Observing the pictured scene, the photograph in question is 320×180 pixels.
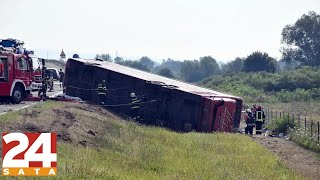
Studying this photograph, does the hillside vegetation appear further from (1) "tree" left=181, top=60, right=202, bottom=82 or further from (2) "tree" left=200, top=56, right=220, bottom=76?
(2) "tree" left=200, top=56, right=220, bottom=76

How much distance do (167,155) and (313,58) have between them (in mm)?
87728

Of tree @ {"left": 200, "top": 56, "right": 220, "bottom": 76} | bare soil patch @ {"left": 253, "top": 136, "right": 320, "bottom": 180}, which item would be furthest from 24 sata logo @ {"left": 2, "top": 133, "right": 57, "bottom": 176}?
tree @ {"left": 200, "top": 56, "right": 220, "bottom": 76}

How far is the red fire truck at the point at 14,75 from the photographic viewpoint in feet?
66.8

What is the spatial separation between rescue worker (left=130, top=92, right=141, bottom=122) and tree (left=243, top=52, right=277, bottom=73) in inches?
2606

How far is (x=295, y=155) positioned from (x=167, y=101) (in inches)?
248

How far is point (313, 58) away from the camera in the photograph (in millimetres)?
96438

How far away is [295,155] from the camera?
57.4ft

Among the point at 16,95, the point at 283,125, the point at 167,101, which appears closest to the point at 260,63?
the point at 283,125

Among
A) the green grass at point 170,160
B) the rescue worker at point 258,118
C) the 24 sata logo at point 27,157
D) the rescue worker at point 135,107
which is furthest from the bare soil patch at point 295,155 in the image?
the 24 sata logo at point 27,157

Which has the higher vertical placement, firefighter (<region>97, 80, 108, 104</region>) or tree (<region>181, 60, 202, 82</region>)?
firefighter (<region>97, 80, 108, 104</region>)

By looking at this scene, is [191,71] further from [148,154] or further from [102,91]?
[148,154]

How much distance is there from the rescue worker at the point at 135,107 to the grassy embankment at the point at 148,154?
11.0 feet

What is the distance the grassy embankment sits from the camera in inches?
429

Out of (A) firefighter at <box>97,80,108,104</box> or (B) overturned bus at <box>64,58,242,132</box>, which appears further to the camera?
(A) firefighter at <box>97,80,108,104</box>
